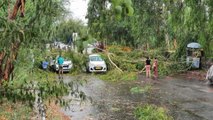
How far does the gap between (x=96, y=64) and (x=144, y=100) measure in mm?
11702

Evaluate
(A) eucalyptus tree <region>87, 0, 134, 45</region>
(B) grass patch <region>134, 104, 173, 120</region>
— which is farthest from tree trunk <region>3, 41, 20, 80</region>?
(B) grass patch <region>134, 104, 173, 120</region>

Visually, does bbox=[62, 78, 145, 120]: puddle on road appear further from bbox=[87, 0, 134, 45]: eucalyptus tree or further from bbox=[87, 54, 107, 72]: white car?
bbox=[87, 0, 134, 45]: eucalyptus tree

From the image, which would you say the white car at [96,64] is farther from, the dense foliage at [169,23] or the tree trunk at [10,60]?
the tree trunk at [10,60]

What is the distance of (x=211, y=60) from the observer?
2712 centimetres

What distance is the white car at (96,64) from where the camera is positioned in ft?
89.9

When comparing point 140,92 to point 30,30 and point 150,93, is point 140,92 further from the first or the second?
point 30,30

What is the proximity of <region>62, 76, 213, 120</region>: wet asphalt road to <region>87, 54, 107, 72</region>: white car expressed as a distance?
372 cm

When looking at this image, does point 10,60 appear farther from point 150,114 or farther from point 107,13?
point 150,114

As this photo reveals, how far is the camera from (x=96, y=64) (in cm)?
2773

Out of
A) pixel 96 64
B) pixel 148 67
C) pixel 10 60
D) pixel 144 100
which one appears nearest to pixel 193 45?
pixel 148 67

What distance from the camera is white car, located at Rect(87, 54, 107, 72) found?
27.4m

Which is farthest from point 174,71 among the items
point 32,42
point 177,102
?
point 32,42

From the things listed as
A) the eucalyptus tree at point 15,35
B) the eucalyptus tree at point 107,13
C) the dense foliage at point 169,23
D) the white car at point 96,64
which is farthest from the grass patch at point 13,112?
the white car at point 96,64

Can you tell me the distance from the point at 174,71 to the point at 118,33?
19.5m
